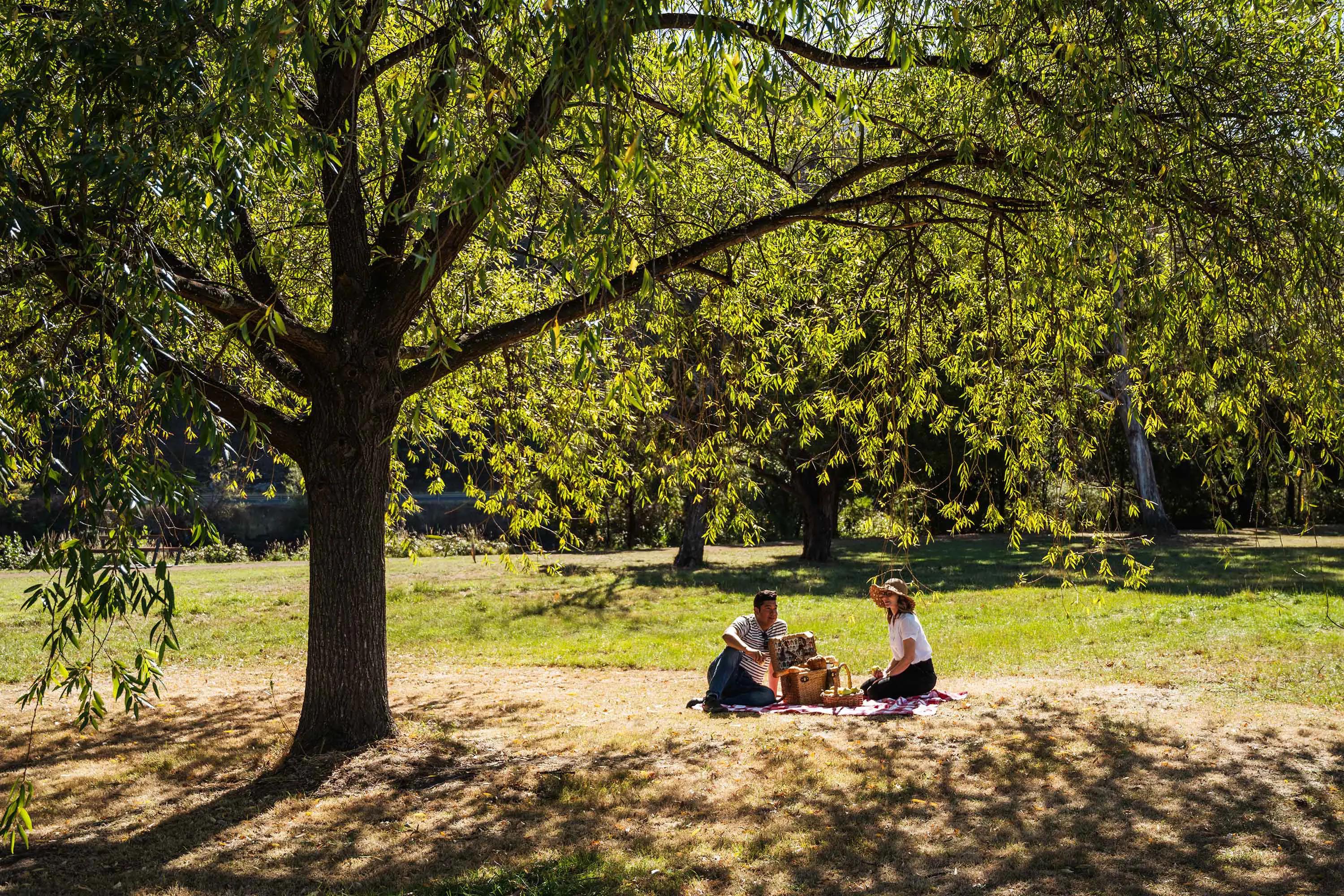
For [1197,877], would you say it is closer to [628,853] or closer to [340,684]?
[628,853]

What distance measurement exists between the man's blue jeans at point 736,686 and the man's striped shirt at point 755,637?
6 cm

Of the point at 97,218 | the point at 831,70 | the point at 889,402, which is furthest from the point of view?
the point at 889,402

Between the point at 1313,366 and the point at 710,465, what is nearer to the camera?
the point at 1313,366

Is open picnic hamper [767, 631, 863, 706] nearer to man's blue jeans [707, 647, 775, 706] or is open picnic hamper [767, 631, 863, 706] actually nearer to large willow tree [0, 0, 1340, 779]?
man's blue jeans [707, 647, 775, 706]

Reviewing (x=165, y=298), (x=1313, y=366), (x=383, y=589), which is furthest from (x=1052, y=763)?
(x=165, y=298)

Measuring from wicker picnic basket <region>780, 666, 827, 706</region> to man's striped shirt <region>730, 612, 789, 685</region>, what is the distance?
18 centimetres

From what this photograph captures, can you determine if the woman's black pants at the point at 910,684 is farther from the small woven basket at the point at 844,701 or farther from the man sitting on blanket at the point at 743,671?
the man sitting on blanket at the point at 743,671

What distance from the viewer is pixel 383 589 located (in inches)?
310

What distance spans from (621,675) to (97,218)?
777 cm

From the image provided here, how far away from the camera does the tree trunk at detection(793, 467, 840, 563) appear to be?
→ 78.6ft

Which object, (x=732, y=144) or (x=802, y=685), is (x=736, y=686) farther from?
(x=732, y=144)

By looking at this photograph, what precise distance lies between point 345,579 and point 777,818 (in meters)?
3.50

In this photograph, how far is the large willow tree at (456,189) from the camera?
173 inches

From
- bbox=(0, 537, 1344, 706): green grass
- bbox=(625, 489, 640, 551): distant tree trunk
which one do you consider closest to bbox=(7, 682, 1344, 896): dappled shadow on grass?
bbox=(0, 537, 1344, 706): green grass
